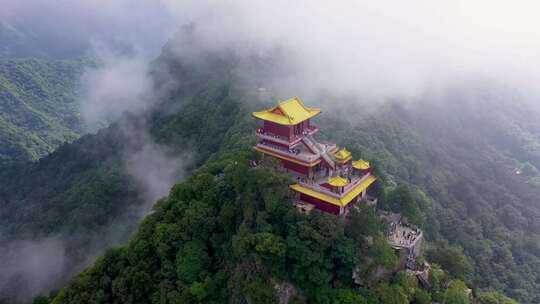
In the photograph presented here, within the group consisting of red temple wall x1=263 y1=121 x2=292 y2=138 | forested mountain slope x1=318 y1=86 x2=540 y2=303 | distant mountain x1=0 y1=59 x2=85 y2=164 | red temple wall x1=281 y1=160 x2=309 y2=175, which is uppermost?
distant mountain x1=0 y1=59 x2=85 y2=164

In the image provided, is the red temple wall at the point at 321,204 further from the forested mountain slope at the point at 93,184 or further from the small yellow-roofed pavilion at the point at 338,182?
the forested mountain slope at the point at 93,184

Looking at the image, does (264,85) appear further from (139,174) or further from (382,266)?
(382,266)

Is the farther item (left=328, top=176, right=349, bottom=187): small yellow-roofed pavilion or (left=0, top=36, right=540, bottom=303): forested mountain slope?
(left=0, top=36, right=540, bottom=303): forested mountain slope

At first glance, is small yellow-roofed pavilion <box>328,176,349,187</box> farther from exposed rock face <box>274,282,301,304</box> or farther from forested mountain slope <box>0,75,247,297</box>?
forested mountain slope <box>0,75,247,297</box>

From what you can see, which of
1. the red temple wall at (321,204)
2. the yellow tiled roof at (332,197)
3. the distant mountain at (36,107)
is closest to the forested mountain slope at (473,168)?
the yellow tiled roof at (332,197)

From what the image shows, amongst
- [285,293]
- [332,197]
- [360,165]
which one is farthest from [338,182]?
[285,293]

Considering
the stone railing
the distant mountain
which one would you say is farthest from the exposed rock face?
the distant mountain

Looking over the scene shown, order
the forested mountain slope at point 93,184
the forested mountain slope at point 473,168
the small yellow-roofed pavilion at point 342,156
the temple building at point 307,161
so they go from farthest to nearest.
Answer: the forested mountain slope at point 93,184
the forested mountain slope at point 473,168
the small yellow-roofed pavilion at point 342,156
the temple building at point 307,161

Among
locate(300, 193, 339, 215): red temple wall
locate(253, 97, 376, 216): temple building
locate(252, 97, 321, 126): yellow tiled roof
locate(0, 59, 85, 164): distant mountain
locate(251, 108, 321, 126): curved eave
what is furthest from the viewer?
locate(0, 59, 85, 164): distant mountain
